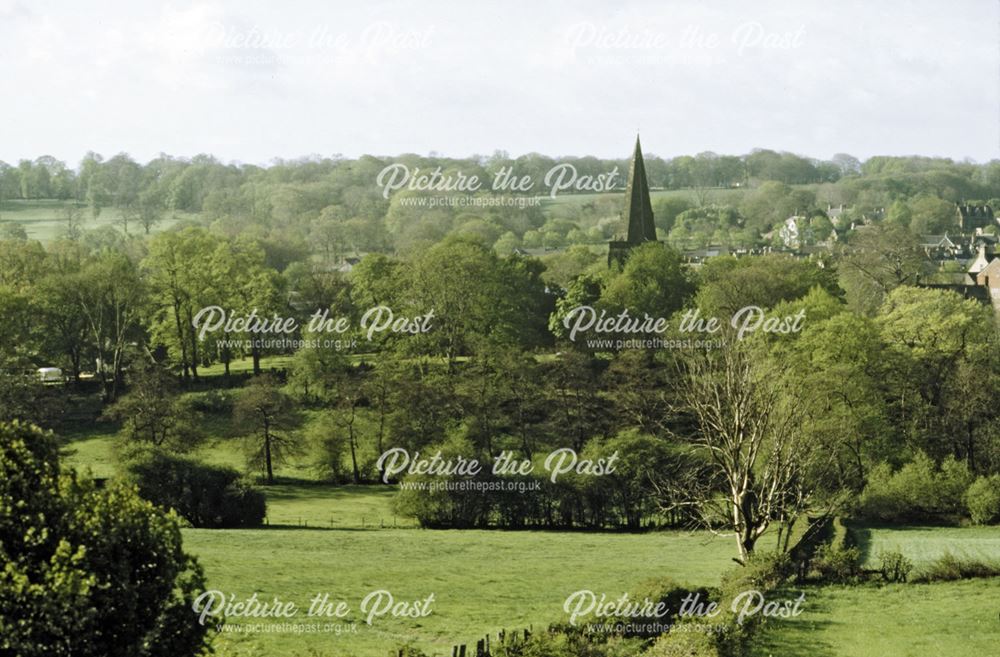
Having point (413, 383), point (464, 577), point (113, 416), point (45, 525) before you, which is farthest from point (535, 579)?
point (113, 416)

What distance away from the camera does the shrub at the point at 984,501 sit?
42562mm

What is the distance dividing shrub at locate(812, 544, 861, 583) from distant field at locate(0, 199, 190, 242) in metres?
126

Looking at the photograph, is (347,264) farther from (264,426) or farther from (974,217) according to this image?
(974,217)

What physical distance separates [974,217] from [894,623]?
163 m

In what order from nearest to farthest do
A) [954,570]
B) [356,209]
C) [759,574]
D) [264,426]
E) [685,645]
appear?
1. [685,645]
2. [759,574]
3. [954,570]
4. [264,426]
5. [356,209]

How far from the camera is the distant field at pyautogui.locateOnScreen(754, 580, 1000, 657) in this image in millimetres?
25078

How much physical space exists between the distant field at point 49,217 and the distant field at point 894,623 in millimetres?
128406

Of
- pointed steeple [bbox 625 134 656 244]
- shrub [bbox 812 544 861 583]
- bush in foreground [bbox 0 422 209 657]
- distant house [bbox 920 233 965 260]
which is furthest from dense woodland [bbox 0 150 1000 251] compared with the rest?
bush in foreground [bbox 0 422 209 657]

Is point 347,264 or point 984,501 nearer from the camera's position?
point 984,501

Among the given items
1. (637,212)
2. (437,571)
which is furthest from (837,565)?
(637,212)

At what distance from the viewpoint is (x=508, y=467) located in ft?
148

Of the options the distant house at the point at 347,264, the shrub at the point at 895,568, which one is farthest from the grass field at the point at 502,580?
the distant house at the point at 347,264

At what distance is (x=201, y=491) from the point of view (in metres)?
40.8

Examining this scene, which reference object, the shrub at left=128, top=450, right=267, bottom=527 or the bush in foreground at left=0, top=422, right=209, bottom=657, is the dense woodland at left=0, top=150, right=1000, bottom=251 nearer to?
the shrub at left=128, top=450, right=267, bottom=527
